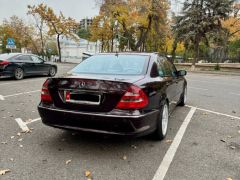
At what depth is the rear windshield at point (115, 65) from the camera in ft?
13.5

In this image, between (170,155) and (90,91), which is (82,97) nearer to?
(90,91)

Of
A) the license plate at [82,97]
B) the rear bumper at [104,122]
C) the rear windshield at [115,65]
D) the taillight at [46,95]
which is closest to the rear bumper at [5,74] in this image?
the rear windshield at [115,65]

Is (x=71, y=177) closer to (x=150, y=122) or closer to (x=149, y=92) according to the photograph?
(x=150, y=122)

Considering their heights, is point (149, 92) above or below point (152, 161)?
above

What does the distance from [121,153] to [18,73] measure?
9952 millimetres

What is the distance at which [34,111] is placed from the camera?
609 cm

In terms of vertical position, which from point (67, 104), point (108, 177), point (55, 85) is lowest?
point (108, 177)

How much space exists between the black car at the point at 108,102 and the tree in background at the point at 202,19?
25.3 m

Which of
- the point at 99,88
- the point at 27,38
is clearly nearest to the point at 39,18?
the point at 27,38

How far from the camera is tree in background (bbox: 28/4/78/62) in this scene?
39844 millimetres

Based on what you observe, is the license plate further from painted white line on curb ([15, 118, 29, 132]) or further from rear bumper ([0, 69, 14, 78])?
rear bumper ([0, 69, 14, 78])

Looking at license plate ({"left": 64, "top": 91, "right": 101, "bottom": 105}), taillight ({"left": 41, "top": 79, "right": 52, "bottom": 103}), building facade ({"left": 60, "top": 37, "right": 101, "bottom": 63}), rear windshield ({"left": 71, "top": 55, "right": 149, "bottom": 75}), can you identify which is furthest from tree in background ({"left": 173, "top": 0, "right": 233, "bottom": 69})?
building facade ({"left": 60, "top": 37, "right": 101, "bottom": 63})

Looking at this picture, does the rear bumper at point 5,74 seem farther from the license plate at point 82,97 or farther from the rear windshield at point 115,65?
the license plate at point 82,97

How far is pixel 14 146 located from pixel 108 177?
1.79 metres
